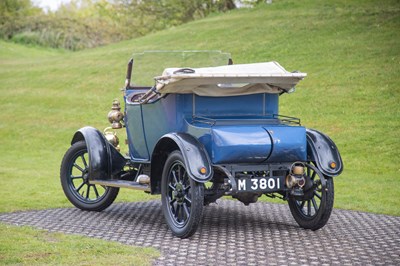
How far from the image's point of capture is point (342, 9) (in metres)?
28.0

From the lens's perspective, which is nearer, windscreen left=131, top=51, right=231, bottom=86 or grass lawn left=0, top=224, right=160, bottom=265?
grass lawn left=0, top=224, right=160, bottom=265

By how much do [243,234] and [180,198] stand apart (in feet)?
2.44

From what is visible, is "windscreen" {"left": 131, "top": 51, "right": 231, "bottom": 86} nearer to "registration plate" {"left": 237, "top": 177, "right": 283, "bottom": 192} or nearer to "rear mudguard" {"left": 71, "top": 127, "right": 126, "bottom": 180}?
"rear mudguard" {"left": 71, "top": 127, "right": 126, "bottom": 180}

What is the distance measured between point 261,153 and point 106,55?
2131 centimetres

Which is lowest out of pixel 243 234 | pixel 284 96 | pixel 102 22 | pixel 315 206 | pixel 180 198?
pixel 284 96

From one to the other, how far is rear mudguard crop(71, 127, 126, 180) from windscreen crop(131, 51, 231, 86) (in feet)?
2.83

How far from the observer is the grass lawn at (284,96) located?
1219 cm

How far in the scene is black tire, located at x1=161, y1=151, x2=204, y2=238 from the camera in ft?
23.7

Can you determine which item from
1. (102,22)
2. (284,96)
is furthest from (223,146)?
(102,22)

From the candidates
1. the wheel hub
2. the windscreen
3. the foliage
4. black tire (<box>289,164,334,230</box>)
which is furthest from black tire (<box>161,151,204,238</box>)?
the foliage

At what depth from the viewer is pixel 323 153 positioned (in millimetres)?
7840

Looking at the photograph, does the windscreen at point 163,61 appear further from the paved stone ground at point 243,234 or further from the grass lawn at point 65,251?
the grass lawn at point 65,251

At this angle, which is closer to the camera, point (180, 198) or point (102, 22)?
point (180, 198)

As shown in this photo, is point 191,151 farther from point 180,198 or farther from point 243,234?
point 243,234
